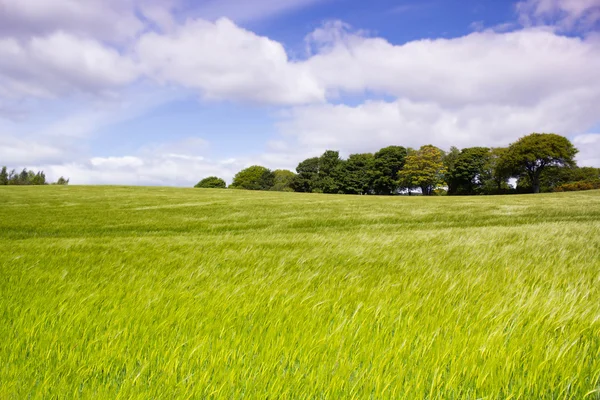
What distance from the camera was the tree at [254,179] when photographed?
11650 centimetres

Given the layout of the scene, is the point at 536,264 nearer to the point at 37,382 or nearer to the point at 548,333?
the point at 548,333

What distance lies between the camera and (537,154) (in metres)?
69.8

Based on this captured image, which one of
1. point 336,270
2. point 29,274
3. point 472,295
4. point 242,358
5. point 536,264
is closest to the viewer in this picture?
point 242,358

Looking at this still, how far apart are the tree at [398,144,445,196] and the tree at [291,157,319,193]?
2456cm

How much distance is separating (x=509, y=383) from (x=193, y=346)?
6.44 ft

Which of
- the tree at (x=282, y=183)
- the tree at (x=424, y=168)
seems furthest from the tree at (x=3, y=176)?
the tree at (x=424, y=168)

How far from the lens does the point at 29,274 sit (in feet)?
14.0

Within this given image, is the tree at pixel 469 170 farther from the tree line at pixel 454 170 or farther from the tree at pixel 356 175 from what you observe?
the tree at pixel 356 175

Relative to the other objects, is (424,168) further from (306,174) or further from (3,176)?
(3,176)

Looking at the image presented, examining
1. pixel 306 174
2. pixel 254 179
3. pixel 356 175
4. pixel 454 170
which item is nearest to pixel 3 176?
pixel 254 179

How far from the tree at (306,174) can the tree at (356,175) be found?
9.09 m

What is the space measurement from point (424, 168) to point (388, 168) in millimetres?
9177

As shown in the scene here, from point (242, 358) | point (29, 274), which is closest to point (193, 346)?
point (242, 358)

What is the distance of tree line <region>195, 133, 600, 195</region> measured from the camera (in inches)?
2798
